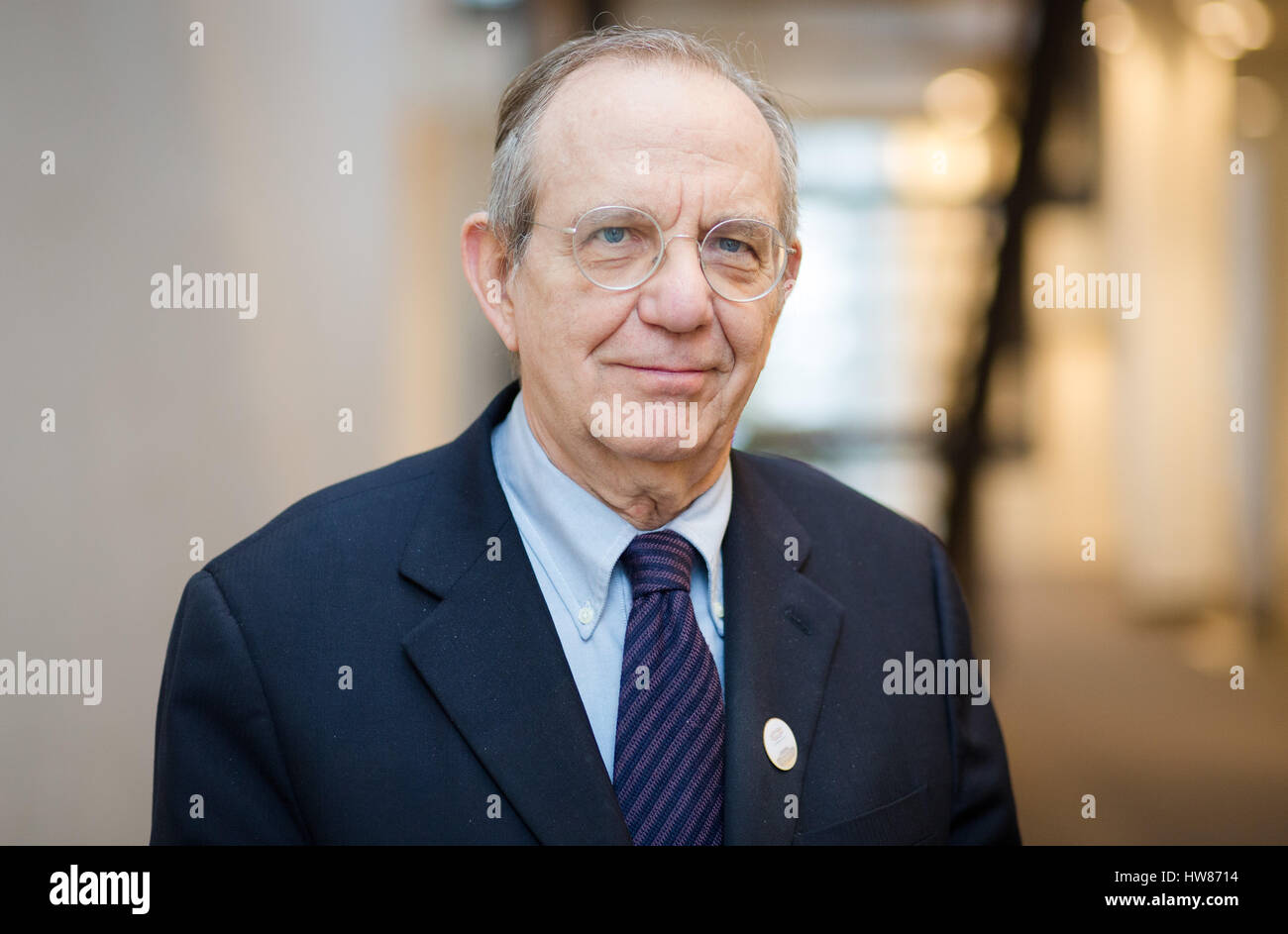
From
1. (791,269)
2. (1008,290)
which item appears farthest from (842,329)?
(791,269)

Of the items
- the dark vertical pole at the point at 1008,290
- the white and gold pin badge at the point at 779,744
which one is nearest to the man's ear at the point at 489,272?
the white and gold pin badge at the point at 779,744

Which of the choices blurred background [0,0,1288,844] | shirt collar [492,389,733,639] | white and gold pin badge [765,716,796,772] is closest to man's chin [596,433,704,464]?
shirt collar [492,389,733,639]

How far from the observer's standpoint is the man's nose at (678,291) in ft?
5.05

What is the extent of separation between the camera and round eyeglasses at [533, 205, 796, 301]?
5.11 ft

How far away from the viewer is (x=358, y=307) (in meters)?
3.28

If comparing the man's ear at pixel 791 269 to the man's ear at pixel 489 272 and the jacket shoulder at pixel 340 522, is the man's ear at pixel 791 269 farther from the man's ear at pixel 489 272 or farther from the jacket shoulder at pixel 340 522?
the jacket shoulder at pixel 340 522

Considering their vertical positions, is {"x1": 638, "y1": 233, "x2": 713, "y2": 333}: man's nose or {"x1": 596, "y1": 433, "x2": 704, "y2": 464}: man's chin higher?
{"x1": 638, "y1": 233, "x2": 713, "y2": 333}: man's nose

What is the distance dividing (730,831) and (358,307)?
2290 millimetres

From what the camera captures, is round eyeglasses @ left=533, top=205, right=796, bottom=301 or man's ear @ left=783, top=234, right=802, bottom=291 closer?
round eyeglasses @ left=533, top=205, right=796, bottom=301

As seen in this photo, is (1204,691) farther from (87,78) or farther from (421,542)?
(87,78)

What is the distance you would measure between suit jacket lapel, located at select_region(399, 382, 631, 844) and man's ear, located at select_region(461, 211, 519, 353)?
0.27 m

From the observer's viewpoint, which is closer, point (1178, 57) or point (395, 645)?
point (395, 645)

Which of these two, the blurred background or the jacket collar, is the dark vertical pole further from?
the jacket collar
